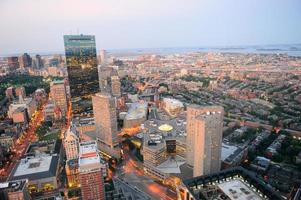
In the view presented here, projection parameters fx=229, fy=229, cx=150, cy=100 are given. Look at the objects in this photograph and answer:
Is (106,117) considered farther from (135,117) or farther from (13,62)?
(13,62)

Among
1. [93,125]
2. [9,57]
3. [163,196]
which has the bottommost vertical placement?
[163,196]

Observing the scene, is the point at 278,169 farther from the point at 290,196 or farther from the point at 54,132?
the point at 54,132

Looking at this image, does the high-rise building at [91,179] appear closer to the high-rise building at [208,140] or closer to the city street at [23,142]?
the high-rise building at [208,140]

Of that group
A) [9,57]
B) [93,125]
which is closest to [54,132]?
[93,125]

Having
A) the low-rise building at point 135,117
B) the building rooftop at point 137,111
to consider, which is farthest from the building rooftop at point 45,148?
the building rooftop at point 137,111

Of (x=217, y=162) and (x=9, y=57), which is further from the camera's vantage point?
(x=9, y=57)

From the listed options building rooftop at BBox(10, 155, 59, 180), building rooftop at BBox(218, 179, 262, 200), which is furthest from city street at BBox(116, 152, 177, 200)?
building rooftop at BBox(10, 155, 59, 180)
